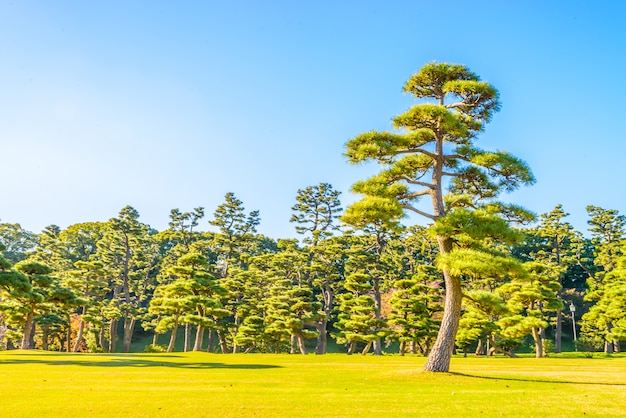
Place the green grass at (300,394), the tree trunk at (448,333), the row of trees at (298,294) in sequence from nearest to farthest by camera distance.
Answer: the green grass at (300,394), the tree trunk at (448,333), the row of trees at (298,294)

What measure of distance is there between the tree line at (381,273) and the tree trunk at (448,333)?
35 millimetres

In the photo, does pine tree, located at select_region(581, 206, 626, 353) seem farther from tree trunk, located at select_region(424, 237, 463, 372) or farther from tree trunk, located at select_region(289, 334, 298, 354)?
tree trunk, located at select_region(424, 237, 463, 372)

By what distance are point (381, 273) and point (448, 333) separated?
21.2 metres

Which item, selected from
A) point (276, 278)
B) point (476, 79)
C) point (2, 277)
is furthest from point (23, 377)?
point (276, 278)

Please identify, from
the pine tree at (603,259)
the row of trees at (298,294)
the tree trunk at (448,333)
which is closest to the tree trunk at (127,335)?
the row of trees at (298,294)

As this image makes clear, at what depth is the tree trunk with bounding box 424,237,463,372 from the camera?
1413cm

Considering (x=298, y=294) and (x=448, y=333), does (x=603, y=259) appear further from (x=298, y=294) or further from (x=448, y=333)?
(x=448, y=333)

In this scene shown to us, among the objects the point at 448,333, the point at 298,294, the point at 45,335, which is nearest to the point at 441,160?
the point at 448,333

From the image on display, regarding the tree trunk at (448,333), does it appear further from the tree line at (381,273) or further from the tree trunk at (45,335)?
the tree trunk at (45,335)

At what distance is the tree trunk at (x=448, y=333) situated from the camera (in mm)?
14133

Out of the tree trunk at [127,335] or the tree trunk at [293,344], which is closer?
the tree trunk at [293,344]

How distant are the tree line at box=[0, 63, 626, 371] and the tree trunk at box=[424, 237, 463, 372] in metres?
0.03

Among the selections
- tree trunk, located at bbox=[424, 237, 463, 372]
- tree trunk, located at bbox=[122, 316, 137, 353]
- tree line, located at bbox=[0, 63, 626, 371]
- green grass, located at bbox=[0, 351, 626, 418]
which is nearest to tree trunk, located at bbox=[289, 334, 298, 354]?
tree line, located at bbox=[0, 63, 626, 371]

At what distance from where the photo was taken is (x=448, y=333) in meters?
14.2
